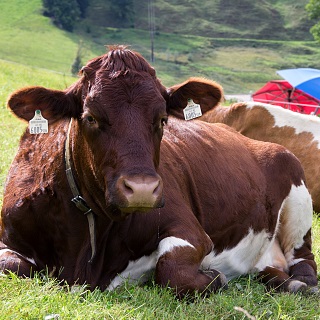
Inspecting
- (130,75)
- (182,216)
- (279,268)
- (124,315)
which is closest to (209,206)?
(182,216)

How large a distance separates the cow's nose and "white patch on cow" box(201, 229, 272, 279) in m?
1.91

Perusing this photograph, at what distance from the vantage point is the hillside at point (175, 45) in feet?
241

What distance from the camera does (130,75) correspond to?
4773 mm

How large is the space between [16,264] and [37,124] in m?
1.05

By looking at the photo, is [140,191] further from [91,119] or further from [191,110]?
[191,110]

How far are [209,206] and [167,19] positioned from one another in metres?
113

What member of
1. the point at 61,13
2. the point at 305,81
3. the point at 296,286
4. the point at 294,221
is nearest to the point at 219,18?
the point at 61,13

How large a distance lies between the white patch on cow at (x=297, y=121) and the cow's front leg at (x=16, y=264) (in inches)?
259

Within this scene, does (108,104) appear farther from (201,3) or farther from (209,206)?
(201,3)

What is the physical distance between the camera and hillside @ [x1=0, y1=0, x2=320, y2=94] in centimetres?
7350

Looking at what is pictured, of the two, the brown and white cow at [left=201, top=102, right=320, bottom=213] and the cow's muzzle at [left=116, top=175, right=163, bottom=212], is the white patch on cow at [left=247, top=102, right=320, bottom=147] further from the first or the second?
the cow's muzzle at [left=116, top=175, right=163, bottom=212]

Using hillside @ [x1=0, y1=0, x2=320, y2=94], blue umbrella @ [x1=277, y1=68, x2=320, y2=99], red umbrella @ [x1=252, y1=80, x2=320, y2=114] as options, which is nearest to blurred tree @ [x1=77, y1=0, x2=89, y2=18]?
hillside @ [x1=0, y1=0, x2=320, y2=94]

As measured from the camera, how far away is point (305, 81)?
26.5 metres

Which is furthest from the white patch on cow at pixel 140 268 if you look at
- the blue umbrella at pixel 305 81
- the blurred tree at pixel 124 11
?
the blurred tree at pixel 124 11
